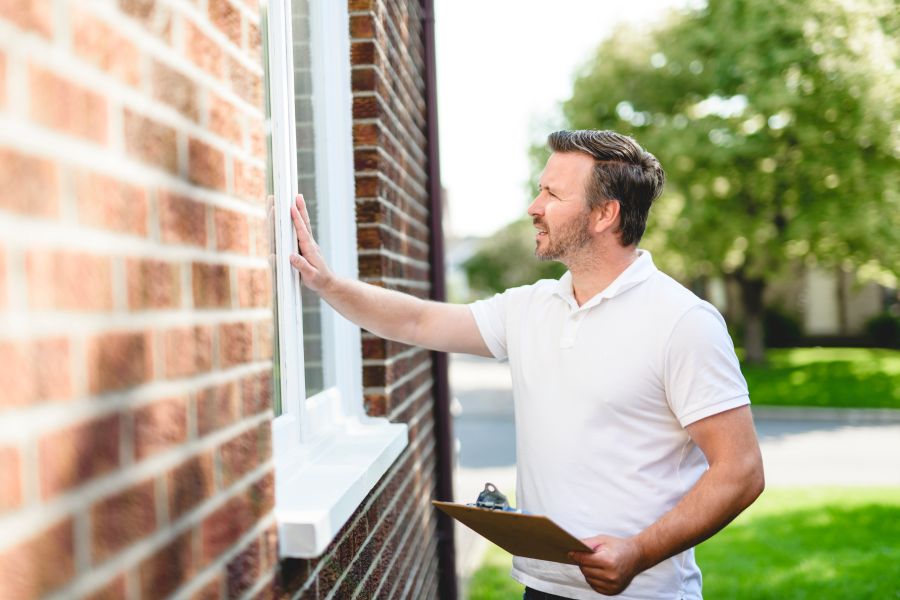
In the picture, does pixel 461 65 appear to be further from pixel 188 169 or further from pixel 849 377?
pixel 188 169

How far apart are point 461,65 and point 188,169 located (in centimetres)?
2045

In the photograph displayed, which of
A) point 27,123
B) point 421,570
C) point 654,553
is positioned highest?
point 27,123

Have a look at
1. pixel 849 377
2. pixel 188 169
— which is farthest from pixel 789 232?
pixel 188 169

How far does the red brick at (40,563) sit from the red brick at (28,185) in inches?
12.3

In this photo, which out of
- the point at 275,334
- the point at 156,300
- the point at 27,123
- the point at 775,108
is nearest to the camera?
the point at 27,123

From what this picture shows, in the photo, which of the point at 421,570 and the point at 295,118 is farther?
the point at 421,570

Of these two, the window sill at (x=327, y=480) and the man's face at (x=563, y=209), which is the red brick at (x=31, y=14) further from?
the man's face at (x=563, y=209)

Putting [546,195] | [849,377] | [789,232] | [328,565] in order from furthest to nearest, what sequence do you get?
[849,377] → [789,232] → [546,195] → [328,565]

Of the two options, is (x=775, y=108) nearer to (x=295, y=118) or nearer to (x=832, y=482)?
(x=832, y=482)

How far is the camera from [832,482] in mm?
9930

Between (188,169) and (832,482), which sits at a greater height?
(188,169)

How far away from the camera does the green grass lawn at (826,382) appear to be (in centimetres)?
1659

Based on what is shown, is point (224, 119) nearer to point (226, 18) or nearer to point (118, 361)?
point (226, 18)

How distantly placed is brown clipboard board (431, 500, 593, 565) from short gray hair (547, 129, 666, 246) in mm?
1036
